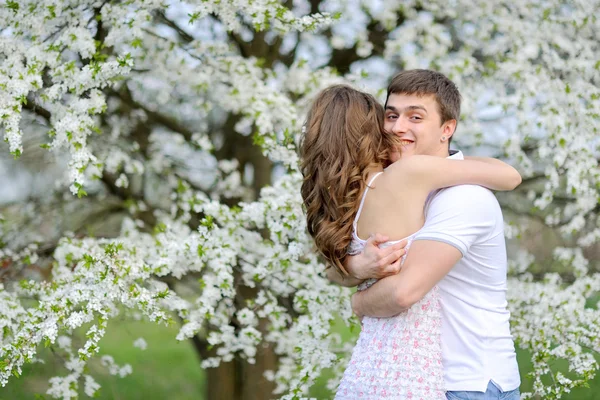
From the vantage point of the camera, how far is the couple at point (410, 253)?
86.6 inches

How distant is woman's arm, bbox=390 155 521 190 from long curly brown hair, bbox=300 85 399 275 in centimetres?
16

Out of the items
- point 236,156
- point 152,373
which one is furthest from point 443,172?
point 152,373

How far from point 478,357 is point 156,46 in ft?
12.8

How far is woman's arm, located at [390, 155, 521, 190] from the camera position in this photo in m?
2.23

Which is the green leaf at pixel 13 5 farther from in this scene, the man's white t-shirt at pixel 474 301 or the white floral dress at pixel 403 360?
the man's white t-shirt at pixel 474 301

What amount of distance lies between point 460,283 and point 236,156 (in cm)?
470

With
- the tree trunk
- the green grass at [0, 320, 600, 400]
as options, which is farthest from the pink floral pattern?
the green grass at [0, 320, 600, 400]

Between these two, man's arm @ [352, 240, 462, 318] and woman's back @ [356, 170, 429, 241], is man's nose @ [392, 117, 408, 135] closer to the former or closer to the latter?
woman's back @ [356, 170, 429, 241]

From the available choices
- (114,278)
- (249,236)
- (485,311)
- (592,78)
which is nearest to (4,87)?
(114,278)

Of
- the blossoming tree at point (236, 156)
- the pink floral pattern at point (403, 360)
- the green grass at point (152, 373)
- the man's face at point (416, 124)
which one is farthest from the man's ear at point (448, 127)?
the green grass at point (152, 373)

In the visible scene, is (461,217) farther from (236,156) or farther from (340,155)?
(236,156)

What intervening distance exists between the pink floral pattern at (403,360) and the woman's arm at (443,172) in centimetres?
20

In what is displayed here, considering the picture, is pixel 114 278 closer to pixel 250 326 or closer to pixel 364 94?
pixel 250 326

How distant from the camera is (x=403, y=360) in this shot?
223cm
